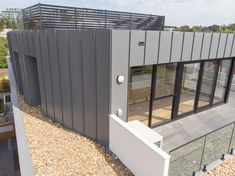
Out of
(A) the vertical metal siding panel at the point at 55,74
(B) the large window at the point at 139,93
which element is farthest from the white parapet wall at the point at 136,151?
(A) the vertical metal siding panel at the point at 55,74

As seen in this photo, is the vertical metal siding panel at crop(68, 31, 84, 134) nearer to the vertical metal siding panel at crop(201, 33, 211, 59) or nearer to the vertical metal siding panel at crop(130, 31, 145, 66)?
the vertical metal siding panel at crop(130, 31, 145, 66)

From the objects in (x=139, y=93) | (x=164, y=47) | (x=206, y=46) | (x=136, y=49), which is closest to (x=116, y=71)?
(x=136, y=49)

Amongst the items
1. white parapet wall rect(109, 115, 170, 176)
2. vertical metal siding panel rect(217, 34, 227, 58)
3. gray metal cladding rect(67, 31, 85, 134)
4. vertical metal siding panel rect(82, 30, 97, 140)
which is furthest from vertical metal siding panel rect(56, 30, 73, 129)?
vertical metal siding panel rect(217, 34, 227, 58)

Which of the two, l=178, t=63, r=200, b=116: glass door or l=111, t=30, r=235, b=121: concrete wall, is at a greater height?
l=111, t=30, r=235, b=121: concrete wall

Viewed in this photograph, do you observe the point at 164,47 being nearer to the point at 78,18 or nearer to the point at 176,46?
the point at 176,46

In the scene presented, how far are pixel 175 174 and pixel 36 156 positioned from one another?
146 inches

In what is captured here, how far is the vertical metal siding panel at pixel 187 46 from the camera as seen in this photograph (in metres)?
5.93

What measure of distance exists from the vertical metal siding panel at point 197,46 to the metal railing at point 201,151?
2569 millimetres

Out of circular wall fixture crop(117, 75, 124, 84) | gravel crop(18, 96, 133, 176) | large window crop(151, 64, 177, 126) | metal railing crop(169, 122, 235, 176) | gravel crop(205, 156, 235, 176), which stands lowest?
gravel crop(205, 156, 235, 176)

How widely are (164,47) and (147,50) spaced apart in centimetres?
69

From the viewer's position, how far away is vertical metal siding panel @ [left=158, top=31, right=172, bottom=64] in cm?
533

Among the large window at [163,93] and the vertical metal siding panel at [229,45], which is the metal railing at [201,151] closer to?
the large window at [163,93]

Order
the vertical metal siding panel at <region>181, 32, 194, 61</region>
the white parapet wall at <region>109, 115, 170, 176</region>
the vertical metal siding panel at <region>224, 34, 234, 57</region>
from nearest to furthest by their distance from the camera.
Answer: the white parapet wall at <region>109, 115, 170, 176</region> < the vertical metal siding panel at <region>181, 32, 194, 61</region> < the vertical metal siding panel at <region>224, 34, 234, 57</region>

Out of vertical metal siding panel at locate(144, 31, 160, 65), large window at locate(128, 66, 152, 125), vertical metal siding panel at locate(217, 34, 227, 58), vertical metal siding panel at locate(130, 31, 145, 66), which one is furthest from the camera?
vertical metal siding panel at locate(217, 34, 227, 58)
